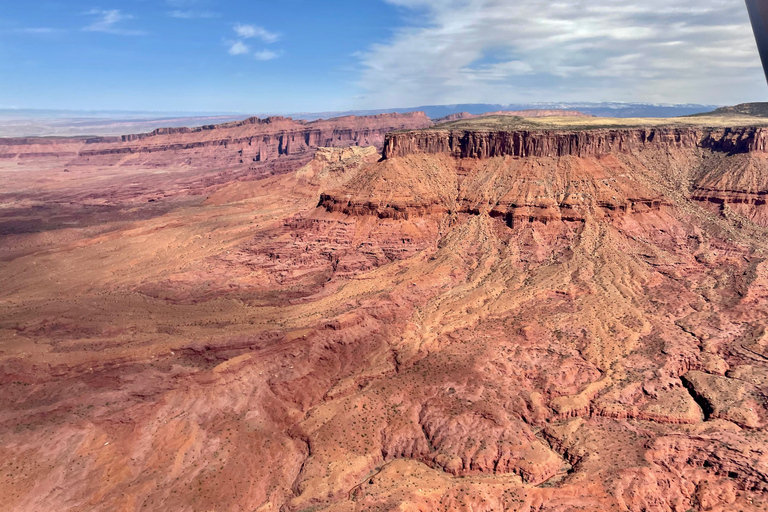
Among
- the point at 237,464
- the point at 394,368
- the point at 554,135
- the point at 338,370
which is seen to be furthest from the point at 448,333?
the point at 554,135

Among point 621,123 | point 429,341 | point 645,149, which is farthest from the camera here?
point 621,123

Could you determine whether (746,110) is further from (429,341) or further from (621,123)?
(429,341)

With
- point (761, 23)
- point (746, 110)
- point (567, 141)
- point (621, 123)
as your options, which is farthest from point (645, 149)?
point (761, 23)

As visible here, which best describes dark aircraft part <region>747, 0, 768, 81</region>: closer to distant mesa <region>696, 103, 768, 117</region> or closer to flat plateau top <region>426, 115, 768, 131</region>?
flat plateau top <region>426, 115, 768, 131</region>

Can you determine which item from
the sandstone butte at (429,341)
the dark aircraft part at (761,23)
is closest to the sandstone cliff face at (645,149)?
the sandstone butte at (429,341)

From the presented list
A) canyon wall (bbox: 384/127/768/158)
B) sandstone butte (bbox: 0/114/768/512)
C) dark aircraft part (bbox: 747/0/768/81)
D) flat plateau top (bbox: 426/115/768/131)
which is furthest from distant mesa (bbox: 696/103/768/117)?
dark aircraft part (bbox: 747/0/768/81)

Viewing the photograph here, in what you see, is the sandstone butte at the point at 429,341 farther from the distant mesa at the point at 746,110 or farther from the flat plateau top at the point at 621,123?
the distant mesa at the point at 746,110
